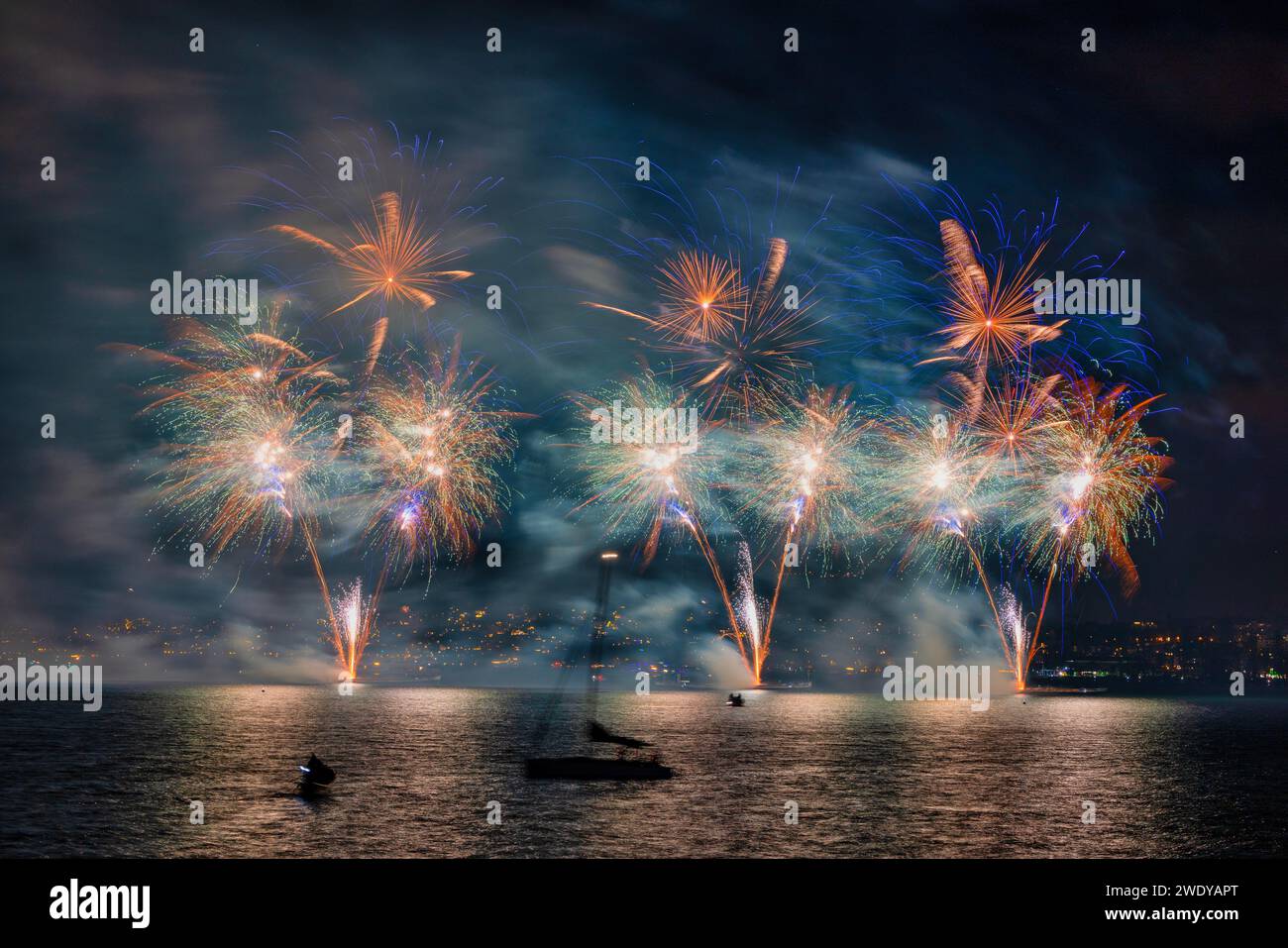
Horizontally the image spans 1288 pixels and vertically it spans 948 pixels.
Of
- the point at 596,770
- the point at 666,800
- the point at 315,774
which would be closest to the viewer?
the point at 666,800

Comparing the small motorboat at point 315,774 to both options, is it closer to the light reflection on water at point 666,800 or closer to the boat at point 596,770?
the light reflection on water at point 666,800

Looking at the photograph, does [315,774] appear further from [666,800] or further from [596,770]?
[666,800]

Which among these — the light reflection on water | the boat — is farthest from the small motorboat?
the boat

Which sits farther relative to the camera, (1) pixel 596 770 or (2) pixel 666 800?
(1) pixel 596 770

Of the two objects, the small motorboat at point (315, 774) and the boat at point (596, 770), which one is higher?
the small motorboat at point (315, 774)

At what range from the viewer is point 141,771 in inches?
4350

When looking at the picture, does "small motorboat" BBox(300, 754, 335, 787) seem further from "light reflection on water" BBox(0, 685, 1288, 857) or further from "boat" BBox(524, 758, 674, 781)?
"boat" BBox(524, 758, 674, 781)

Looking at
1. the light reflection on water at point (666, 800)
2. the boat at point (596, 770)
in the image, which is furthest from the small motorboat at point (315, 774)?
the boat at point (596, 770)

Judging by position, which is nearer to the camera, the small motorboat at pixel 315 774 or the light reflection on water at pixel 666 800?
the light reflection on water at pixel 666 800

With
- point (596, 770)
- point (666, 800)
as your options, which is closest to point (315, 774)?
point (596, 770)

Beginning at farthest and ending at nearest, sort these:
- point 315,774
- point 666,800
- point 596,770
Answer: point 596,770, point 315,774, point 666,800

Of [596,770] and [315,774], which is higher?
[315,774]
